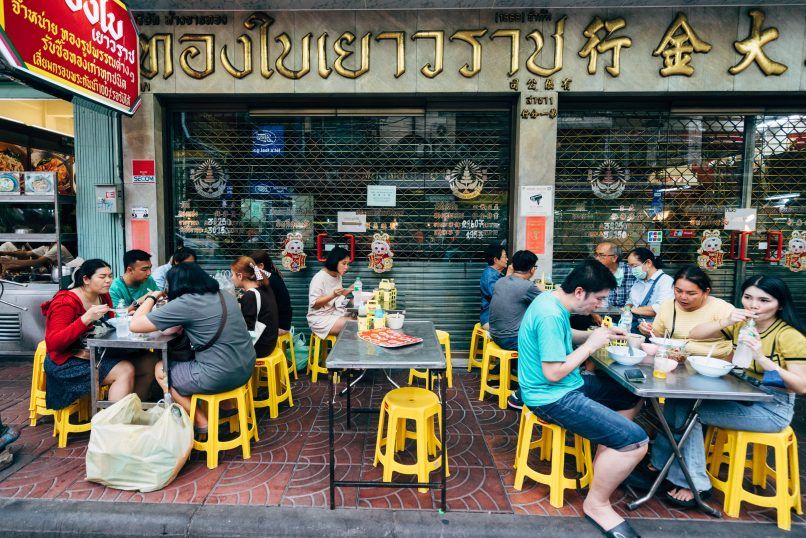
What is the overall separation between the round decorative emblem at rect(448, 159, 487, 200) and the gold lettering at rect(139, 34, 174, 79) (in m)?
4.12

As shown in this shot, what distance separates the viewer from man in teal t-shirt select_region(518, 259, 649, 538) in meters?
2.98

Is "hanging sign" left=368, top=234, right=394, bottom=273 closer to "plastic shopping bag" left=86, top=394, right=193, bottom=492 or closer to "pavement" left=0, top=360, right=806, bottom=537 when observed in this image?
"pavement" left=0, top=360, right=806, bottom=537

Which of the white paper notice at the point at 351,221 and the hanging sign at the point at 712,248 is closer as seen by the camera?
the hanging sign at the point at 712,248

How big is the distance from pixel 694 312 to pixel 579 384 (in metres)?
1.39

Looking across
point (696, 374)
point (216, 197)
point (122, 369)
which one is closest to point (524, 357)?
point (696, 374)

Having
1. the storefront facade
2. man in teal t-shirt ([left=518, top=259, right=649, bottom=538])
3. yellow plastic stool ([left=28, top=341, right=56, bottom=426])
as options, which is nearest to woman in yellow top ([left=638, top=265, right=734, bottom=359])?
man in teal t-shirt ([left=518, top=259, right=649, bottom=538])

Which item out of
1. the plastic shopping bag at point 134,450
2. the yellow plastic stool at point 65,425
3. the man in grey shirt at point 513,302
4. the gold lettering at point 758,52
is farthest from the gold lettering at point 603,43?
the yellow plastic stool at point 65,425

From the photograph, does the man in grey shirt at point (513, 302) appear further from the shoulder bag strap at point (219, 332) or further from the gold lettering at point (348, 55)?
the gold lettering at point (348, 55)

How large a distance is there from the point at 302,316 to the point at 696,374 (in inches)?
204

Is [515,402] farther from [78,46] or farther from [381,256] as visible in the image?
[78,46]

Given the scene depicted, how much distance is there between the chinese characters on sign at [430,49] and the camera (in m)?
5.96

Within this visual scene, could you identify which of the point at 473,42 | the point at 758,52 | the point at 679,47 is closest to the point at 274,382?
the point at 473,42

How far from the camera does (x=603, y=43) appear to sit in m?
5.98

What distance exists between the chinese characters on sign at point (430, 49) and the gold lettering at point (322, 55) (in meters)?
0.01
